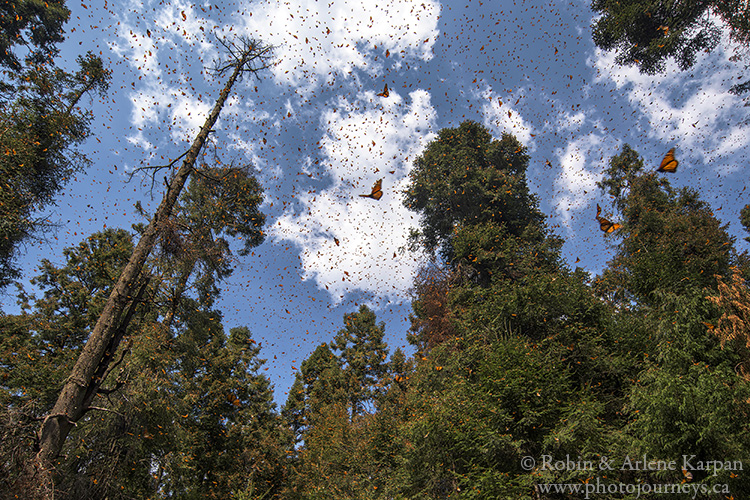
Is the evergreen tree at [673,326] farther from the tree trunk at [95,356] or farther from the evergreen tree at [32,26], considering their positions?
the evergreen tree at [32,26]

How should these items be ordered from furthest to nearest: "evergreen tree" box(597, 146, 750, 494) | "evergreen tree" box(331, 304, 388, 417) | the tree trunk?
1. "evergreen tree" box(331, 304, 388, 417)
2. "evergreen tree" box(597, 146, 750, 494)
3. the tree trunk

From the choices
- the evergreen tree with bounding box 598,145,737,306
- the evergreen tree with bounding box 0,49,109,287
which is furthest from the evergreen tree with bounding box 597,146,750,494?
the evergreen tree with bounding box 0,49,109,287

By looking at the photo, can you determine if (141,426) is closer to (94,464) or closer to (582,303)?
(94,464)

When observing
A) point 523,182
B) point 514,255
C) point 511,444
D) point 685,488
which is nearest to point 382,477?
point 511,444

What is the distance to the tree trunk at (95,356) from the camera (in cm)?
402

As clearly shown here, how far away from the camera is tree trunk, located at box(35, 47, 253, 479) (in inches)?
158

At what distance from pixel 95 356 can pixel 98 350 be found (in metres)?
0.09

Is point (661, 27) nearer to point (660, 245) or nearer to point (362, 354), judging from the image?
point (660, 245)

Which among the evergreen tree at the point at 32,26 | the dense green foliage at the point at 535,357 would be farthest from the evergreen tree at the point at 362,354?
the evergreen tree at the point at 32,26

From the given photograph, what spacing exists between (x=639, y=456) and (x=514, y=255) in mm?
9127

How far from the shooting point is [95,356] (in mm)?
4590

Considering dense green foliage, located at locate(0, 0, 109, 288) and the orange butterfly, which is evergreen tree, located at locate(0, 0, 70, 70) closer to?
dense green foliage, located at locate(0, 0, 109, 288)

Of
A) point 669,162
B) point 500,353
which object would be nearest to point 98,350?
point 500,353

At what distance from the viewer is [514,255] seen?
1548 cm
